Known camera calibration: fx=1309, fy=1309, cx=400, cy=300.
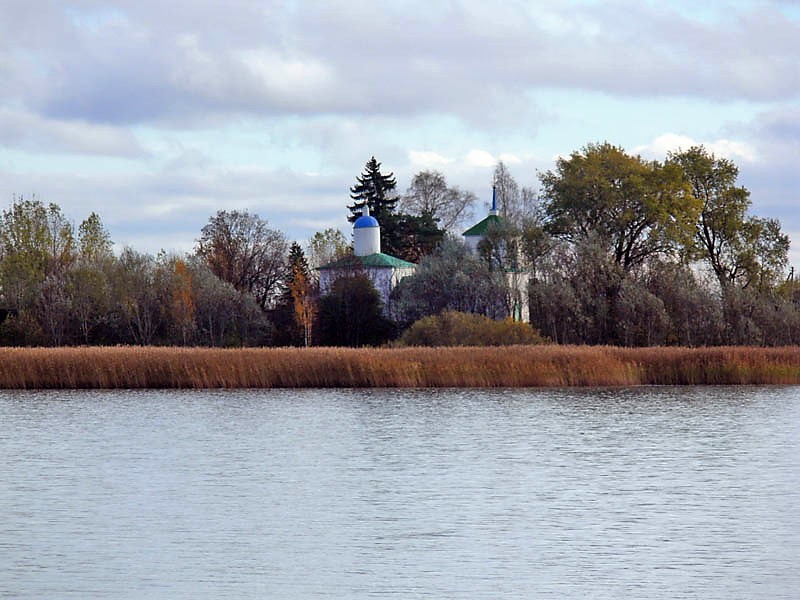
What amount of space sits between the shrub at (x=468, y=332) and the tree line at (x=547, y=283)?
4.97 metres

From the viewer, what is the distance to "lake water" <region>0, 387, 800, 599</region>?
41.0 ft

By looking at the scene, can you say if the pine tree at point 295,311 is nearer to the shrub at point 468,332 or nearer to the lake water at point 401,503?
the shrub at point 468,332

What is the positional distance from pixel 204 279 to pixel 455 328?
20.2m

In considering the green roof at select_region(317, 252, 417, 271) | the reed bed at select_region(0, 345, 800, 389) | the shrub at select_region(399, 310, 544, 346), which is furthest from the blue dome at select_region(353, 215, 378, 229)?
the reed bed at select_region(0, 345, 800, 389)

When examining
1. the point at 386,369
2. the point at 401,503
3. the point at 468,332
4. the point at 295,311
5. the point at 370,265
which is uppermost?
the point at 370,265

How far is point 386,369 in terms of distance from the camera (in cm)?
3600

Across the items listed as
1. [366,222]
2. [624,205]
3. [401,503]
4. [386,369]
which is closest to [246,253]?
[366,222]

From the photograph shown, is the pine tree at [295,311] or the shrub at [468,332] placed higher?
the pine tree at [295,311]

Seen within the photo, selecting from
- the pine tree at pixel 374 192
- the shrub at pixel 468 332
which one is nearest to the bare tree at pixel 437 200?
the pine tree at pixel 374 192

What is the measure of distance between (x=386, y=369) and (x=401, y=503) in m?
18.9

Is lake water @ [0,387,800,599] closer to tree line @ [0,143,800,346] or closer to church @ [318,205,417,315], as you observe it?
tree line @ [0,143,800,346]

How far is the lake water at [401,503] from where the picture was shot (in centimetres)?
1250

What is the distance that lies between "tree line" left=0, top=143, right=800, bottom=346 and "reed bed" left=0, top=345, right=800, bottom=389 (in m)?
12.7

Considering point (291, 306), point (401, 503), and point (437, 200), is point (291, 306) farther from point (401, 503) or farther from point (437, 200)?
point (401, 503)
